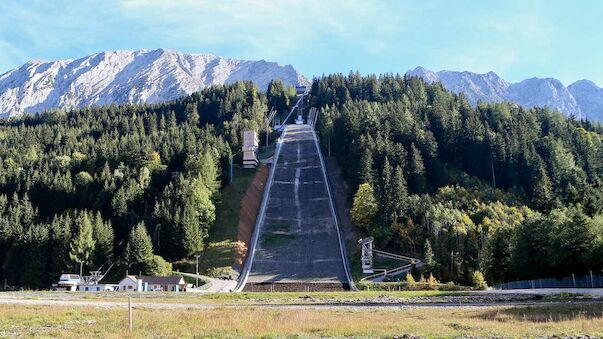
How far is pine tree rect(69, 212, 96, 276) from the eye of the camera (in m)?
79.2

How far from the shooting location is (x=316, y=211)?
101250 mm

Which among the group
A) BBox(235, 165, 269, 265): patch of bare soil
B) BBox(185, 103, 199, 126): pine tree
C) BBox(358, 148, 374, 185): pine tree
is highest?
BBox(185, 103, 199, 126): pine tree

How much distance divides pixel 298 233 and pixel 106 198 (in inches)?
1339

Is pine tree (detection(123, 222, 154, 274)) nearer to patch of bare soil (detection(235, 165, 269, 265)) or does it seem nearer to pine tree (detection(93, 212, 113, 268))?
pine tree (detection(93, 212, 113, 268))

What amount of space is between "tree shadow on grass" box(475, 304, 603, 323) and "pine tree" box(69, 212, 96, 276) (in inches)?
2550

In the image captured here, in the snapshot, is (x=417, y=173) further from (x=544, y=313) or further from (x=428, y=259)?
(x=544, y=313)

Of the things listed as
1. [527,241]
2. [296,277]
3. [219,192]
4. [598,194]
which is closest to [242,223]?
[219,192]

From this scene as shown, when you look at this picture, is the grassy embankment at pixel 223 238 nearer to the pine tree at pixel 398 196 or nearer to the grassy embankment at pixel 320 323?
the pine tree at pixel 398 196

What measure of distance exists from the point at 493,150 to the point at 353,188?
3012 centimetres

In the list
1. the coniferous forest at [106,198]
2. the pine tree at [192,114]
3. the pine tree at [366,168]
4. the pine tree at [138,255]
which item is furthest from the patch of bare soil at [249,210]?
the pine tree at [192,114]

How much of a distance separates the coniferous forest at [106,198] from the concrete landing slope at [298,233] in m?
10.3

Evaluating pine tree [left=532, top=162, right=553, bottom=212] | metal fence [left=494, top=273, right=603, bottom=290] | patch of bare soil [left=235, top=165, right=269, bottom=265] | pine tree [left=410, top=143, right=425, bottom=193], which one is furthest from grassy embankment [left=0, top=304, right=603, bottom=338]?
pine tree [left=410, top=143, right=425, bottom=193]

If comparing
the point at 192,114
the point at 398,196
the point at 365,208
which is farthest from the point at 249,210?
the point at 192,114

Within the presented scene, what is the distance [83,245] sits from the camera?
79.5m
